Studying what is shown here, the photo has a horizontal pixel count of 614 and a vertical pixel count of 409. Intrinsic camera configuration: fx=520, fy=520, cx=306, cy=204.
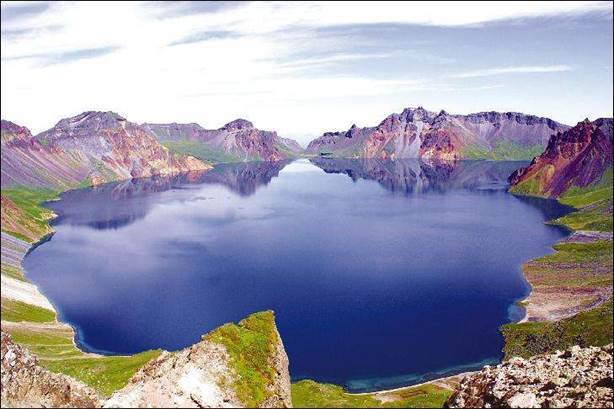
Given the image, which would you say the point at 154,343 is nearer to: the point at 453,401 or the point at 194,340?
the point at 194,340

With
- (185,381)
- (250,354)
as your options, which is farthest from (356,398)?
(185,381)

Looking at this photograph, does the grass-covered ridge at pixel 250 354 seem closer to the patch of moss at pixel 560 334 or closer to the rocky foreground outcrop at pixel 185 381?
the rocky foreground outcrop at pixel 185 381

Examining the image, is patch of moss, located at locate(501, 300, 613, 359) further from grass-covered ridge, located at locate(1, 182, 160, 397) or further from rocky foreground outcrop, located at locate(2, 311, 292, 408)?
rocky foreground outcrop, located at locate(2, 311, 292, 408)

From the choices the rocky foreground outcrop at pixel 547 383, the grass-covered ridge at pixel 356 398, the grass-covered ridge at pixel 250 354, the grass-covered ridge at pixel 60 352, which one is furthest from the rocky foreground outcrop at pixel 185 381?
the grass-covered ridge at pixel 60 352

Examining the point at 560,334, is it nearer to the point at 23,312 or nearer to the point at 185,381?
the point at 185,381

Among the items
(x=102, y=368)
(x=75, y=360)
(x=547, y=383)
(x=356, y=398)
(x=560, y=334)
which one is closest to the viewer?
(x=547, y=383)

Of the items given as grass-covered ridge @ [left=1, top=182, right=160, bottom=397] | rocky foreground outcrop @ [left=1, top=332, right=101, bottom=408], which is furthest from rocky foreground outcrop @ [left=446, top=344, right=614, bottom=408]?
grass-covered ridge @ [left=1, top=182, right=160, bottom=397]
